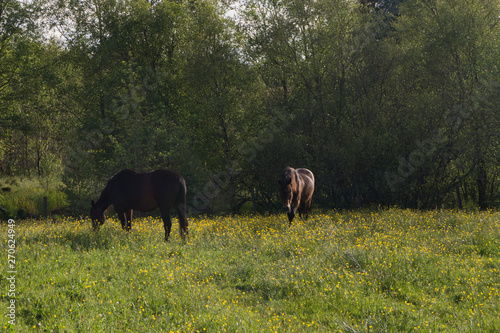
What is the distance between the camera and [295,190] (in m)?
14.6

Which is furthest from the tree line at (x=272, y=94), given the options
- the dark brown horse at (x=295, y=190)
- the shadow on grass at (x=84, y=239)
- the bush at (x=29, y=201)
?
the shadow on grass at (x=84, y=239)

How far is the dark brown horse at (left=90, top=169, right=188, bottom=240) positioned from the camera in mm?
11734

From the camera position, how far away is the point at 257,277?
8.04 m

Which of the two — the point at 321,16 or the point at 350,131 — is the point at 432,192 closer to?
the point at 350,131

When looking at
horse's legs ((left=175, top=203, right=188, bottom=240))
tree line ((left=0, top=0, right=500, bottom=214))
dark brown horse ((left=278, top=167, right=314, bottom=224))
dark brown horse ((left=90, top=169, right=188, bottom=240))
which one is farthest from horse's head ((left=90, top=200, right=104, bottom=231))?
tree line ((left=0, top=0, right=500, bottom=214))

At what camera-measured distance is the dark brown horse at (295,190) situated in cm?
1348

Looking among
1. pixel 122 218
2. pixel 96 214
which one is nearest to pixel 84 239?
pixel 122 218

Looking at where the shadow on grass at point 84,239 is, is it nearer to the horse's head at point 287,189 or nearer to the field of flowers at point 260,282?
the field of flowers at point 260,282

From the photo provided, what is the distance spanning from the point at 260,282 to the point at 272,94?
1706 cm

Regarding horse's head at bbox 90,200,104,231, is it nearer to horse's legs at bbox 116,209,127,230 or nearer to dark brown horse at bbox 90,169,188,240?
dark brown horse at bbox 90,169,188,240

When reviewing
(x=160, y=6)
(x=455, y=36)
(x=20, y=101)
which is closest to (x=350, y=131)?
(x=455, y=36)

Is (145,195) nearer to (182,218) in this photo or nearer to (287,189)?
(182,218)

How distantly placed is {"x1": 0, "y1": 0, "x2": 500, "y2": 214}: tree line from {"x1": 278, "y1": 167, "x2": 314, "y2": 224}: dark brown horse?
13.2ft

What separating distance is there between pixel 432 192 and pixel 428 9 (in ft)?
34.6
